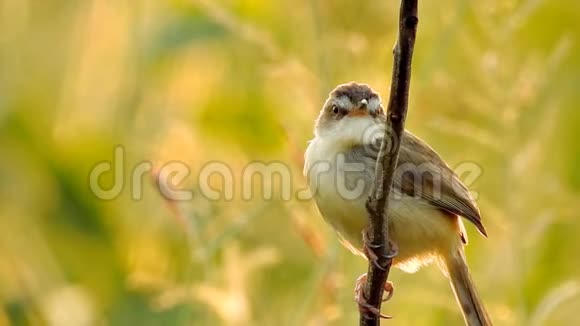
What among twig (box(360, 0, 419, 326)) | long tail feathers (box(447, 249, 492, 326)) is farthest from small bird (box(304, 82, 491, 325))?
twig (box(360, 0, 419, 326))

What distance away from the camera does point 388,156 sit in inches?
155

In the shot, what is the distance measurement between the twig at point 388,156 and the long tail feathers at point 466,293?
953 millimetres

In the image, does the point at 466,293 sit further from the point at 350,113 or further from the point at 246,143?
the point at 246,143

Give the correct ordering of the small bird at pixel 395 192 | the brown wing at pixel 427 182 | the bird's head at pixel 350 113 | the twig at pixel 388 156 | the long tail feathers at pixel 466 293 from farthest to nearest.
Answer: the long tail feathers at pixel 466 293
the bird's head at pixel 350 113
the brown wing at pixel 427 182
the small bird at pixel 395 192
the twig at pixel 388 156

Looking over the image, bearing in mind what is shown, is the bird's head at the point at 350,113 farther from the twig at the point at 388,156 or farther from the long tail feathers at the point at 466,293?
the twig at the point at 388,156

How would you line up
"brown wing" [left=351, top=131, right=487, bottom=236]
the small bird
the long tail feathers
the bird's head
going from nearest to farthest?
1. the small bird
2. "brown wing" [left=351, top=131, right=487, bottom=236]
3. the bird's head
4. the long tail feathers

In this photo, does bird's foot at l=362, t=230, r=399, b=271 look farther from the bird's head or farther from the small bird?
the bird's head

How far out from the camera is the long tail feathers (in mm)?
5281

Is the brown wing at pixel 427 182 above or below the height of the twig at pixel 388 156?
above

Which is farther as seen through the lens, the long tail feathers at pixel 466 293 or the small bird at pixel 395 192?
the long tail feathers at pixel 466 293

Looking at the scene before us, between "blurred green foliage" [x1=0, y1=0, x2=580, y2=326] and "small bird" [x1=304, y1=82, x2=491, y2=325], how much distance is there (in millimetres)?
350

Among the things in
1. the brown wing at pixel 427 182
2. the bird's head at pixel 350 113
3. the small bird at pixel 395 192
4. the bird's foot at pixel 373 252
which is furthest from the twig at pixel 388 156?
the bird's head at pixel 350 113

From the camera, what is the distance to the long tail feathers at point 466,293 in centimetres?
528

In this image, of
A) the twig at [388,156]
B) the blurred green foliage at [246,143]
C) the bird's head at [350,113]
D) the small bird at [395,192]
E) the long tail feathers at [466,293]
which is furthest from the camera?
the blurred green foliage at [246,143]
